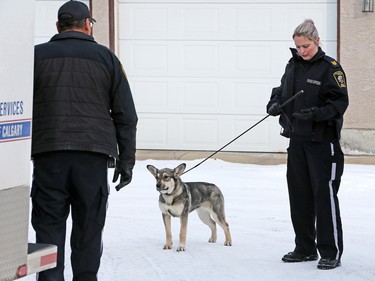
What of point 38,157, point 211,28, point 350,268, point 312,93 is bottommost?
point 350,268

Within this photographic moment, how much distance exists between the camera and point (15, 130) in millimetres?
3910

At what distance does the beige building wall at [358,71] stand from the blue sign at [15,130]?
941 centimetres

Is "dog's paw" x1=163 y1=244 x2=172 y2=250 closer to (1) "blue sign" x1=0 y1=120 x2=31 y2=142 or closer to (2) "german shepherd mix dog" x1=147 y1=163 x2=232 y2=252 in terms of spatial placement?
(2) "german shepherd mix dog" x1=147 y1=163 x2=232 y2=252

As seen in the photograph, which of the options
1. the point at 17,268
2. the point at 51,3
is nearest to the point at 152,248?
the point at 17,268

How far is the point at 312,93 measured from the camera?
6.63 meters

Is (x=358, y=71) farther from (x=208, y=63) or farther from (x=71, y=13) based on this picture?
(x=71, y=13)

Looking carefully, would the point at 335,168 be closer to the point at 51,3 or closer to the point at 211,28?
the point at 211,28

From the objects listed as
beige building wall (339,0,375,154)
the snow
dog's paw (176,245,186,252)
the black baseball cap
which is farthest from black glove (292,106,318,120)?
beige building wall (339,0,375,154)

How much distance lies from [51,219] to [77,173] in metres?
0.33

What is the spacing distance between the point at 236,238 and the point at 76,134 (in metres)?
3.21

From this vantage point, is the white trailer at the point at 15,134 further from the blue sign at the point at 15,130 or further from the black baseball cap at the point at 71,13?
the black baseball cap at the point at 71,13

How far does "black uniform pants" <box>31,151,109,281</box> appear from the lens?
5066 mm

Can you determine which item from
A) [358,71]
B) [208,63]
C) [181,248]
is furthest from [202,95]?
[181,248]

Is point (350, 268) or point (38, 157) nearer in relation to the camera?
point (38, 157)
